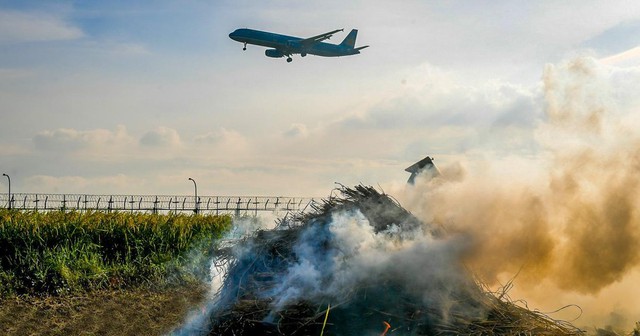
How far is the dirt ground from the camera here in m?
20.5

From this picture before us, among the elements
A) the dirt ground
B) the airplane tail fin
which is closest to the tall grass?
the dirt ground

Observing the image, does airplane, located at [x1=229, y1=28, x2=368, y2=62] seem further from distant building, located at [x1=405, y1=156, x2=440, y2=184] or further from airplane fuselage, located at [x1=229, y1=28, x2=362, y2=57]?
distant building, located at [x1=405, y1=156, x2=440, y2=184]

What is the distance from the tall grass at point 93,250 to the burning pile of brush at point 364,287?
1481cm

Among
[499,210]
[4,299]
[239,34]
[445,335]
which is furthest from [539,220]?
[239,34]

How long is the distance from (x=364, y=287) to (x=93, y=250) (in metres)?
19.5

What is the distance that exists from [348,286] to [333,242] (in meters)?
0.69

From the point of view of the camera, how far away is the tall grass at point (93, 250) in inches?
959

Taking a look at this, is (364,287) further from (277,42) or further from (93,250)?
(277,42)

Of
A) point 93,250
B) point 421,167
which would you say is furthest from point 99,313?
point 421,167

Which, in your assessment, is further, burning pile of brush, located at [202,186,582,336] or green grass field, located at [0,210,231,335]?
green grass field, located at [0,210,231,335]

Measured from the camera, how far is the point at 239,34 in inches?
3206

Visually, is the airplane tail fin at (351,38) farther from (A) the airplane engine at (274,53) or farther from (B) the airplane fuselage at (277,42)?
(A) the airplane engine at (274,53)

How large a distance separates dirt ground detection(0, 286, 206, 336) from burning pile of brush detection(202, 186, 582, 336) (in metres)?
10.6

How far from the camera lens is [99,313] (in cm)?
2205
